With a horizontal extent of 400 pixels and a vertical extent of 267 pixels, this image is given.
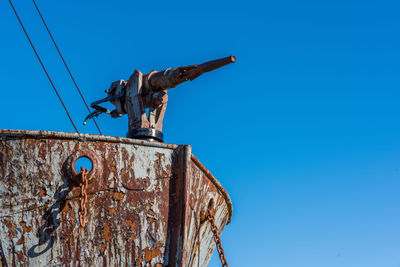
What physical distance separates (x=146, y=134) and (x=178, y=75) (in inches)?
28.9

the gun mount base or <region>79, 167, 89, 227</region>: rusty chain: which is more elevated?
the gun mount base

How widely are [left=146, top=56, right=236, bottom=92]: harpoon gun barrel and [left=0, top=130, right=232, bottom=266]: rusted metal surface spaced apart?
1088 mm

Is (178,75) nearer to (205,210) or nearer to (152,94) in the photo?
(152,94)

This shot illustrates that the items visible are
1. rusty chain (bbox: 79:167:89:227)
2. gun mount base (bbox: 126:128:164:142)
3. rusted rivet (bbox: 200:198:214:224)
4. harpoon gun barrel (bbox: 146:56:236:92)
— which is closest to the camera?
rusty chain (bbox: 79:167:89:227)

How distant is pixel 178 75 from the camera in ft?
17.1

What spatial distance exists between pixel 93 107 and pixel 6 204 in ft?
7.62

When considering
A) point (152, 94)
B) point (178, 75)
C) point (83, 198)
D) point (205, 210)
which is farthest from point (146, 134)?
point (83, 198)

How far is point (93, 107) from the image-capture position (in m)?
6.09

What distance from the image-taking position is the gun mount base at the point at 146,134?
5.07 m

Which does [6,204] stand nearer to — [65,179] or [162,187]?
[65,179]

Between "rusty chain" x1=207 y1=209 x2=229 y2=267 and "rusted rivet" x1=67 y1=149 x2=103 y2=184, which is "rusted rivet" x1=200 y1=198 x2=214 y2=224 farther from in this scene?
"rusted rivet" x1=67 y1=149 x2=103 y2=184

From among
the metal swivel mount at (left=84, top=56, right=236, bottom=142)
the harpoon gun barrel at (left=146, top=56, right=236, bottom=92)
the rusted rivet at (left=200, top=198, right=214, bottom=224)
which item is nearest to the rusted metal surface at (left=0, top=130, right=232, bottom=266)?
the rusted rivet at (left=200, top=198, right=214, bottom=224)

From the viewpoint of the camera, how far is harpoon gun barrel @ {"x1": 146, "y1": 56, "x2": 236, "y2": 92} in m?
5.18

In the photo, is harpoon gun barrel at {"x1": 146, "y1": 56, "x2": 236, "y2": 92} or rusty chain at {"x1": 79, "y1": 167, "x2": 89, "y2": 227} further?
harpoon gun barrel at {"x1": 146, "y1": 56, "x2": 236, "y2": 92}
